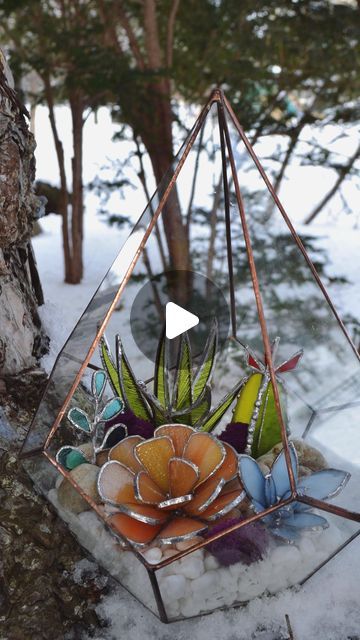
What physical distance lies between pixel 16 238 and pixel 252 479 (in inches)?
15.2

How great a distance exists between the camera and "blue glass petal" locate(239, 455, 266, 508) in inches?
20.6

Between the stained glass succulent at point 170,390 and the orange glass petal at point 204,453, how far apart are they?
0.10 m

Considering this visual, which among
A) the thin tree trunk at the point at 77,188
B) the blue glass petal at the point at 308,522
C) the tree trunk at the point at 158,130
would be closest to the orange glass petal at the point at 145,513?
the blue glass petal at the point at 308,522

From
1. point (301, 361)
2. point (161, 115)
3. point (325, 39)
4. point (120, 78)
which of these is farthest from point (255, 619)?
point (325, 39)

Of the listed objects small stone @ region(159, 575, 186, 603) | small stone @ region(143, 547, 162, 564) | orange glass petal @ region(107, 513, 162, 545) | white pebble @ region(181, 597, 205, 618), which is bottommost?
white pebble @ region(181, 597, 205, 618)

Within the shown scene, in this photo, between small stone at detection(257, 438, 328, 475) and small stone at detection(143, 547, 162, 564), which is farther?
small stone at detection(257, 438, 328, 475)

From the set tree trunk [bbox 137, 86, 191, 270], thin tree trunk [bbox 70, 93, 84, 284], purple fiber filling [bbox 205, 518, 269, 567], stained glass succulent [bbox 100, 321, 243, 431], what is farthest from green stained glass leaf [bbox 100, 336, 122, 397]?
thin tree trunk [bbox 70, 93, 84, 284]

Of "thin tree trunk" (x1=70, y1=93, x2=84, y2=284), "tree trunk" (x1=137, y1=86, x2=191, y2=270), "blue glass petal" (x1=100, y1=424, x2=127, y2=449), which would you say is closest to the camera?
"blue glass petal" (x1=100, y1=424, x2=127, y2=449)

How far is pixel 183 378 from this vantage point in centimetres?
70

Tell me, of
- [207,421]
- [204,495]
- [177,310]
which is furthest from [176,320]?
[204,495]

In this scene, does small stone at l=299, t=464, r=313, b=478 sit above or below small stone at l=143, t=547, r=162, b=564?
above

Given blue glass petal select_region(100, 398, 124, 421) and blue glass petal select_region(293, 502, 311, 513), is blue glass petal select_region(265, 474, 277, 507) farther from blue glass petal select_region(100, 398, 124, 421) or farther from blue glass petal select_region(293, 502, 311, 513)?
blue glass petal select_region(100, 398, 124, 421)

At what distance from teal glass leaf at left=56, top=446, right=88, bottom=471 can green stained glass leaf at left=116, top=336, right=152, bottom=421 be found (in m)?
0.09

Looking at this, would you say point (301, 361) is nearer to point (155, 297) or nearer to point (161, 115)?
point (155, 297)
